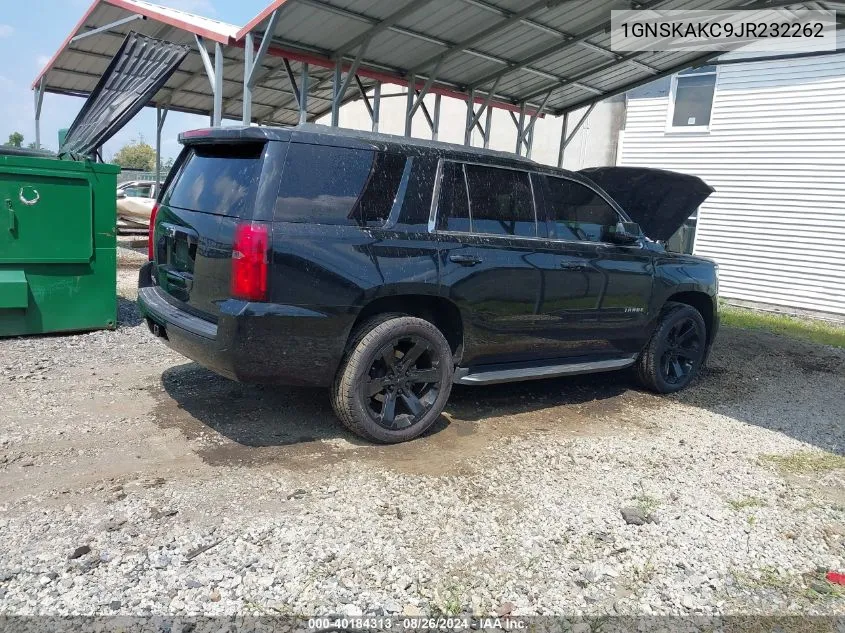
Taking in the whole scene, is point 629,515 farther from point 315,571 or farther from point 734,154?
point 734,154

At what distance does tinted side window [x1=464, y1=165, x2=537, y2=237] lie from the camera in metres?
4.73

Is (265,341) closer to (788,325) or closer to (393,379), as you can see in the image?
(393,379)

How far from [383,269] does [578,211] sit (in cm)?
202

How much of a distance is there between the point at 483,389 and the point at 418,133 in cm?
1877

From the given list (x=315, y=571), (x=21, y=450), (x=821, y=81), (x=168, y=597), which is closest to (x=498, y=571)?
(x=315, y=571)

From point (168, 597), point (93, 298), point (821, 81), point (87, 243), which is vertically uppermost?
→ point (821, 81)

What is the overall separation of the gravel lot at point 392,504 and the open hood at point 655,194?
291cm

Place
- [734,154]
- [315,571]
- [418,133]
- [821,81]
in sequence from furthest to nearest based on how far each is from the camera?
[418,133] → [734,154] → [821,81] → [315,571]

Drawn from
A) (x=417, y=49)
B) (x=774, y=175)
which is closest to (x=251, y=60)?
(x=417, y=49)

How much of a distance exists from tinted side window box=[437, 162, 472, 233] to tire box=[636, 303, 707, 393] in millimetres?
2462

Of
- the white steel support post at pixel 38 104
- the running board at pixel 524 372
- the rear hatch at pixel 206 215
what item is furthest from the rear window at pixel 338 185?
the white steel support post at pixel 38 104

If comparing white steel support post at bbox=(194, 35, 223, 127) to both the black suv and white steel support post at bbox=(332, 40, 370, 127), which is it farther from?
the black suv

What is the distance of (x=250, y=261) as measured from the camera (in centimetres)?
371

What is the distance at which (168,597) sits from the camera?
2.72 metres
